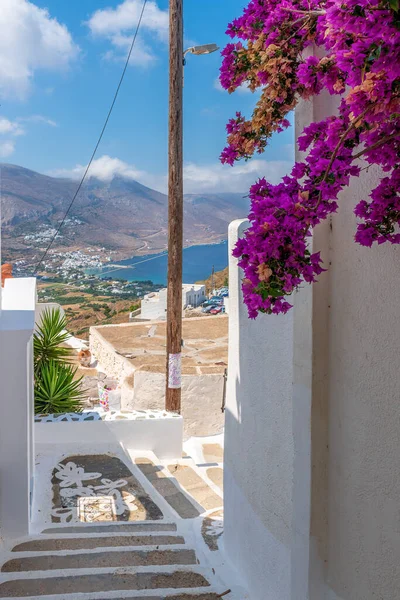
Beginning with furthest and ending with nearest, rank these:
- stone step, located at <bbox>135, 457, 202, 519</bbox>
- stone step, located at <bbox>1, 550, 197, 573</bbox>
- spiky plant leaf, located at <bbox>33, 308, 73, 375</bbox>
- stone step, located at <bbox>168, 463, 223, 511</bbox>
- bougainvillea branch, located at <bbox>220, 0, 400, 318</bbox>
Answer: spiky plant leaf, located at <bbox>33, 308, 73, 375</bbox>, stone step, located at <bbox>168, 463, 223, 511</bbox>, stone step, located at <bbox>135, 457, 202, 519</bbox>, stone step, located at <bbox>1, 550, 197, 573</bbox>, bougainvillea branch, located at <bbox>220, 0, 400, 318</bbox>

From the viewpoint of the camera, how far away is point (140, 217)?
210 feet

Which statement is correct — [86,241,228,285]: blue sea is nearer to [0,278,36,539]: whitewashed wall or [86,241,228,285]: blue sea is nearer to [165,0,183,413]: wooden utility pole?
[165,0,183,413]: wooden utility pole

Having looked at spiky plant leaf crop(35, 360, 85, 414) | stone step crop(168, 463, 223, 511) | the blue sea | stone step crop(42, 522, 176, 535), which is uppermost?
the blue sea

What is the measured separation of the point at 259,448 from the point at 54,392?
17.1ft

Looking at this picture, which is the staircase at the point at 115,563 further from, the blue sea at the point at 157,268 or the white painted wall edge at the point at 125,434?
the blue sea at the point at 157,268

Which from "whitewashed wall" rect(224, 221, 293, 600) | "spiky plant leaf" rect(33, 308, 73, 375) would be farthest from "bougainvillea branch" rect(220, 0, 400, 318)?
"spiky plant leaf" rect(33, 308, 73, 375)

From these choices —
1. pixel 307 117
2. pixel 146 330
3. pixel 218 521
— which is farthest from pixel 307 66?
pixel 146 330

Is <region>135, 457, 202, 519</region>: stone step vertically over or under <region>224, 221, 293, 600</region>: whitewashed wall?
under

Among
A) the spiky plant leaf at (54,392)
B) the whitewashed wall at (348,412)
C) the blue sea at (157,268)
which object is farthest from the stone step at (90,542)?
the blue sea at (157,268)

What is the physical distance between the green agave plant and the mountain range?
81.4 ft

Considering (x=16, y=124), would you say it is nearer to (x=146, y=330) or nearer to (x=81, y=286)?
(x=81, y=286)

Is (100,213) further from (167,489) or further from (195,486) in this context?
(167,489)

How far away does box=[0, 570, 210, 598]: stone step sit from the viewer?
11.7ft

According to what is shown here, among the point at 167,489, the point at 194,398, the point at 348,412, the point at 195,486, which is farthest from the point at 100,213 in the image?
the point at 348,412
